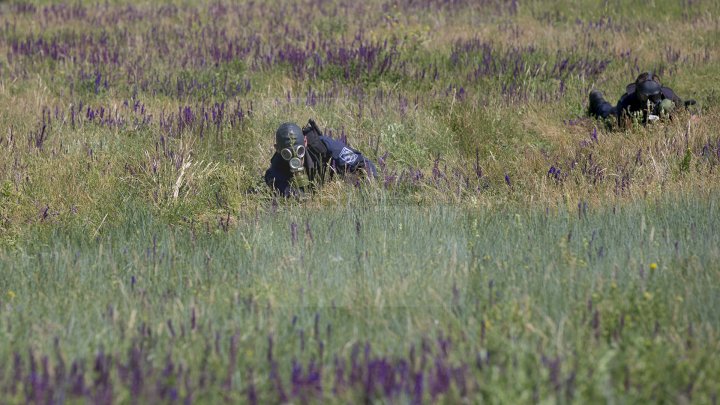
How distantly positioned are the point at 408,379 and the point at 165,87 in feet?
22.5

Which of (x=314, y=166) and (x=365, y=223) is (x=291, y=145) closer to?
(x=314, y=166)

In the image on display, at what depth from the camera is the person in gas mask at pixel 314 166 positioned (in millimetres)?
6312

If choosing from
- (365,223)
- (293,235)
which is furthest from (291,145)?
(293,235)

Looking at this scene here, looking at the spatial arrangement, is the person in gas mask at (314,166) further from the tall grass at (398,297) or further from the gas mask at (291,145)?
the tall grass at (398,297)

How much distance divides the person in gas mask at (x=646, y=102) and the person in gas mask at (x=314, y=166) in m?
2.61

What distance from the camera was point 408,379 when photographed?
328 cm

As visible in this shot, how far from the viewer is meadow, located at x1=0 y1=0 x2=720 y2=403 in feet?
11.2

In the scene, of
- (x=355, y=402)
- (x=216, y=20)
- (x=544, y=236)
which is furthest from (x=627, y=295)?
(x=216, y=20)

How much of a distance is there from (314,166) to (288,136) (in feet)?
1.70

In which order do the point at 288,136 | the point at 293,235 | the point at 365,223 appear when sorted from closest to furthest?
the point at 293,235 → the point at 365,223 → the point at 288,136

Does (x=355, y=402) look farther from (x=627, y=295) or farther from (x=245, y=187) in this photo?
(x=245, y=187)

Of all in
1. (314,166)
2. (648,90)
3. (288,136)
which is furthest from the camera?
(648,90)

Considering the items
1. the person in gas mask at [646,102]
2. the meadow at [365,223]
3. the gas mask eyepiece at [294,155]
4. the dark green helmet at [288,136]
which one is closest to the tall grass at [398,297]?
the meadow at [365,223]

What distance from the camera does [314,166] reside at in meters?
6.46
